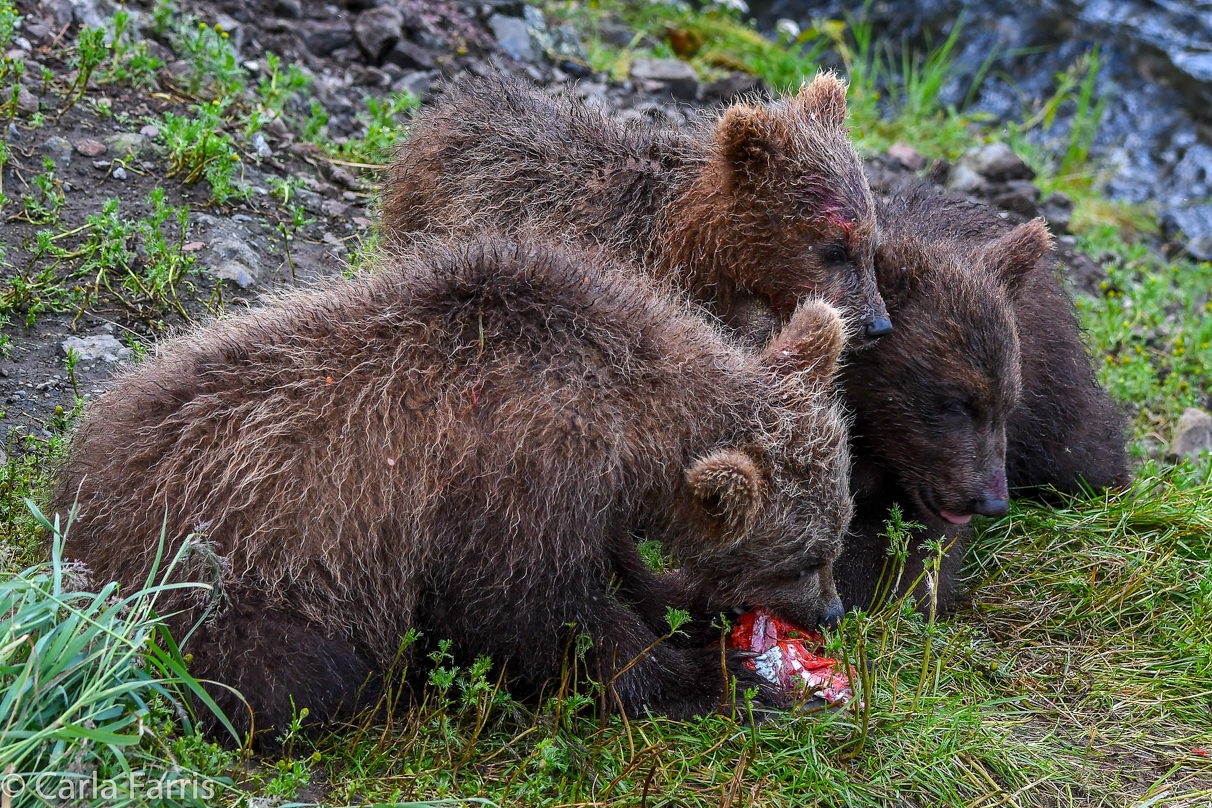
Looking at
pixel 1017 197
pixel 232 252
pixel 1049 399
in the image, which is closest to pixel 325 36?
pixel 232 252

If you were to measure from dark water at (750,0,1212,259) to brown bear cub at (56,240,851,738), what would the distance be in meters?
10.0

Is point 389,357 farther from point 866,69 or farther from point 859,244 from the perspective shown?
point 866,69

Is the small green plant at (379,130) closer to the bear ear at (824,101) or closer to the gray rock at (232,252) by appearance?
the gray rock at (232,252)

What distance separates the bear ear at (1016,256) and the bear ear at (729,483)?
7.66 ft

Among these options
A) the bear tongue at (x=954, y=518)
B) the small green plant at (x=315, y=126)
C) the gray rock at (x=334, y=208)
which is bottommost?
the gray rock at (x=334, y=208)

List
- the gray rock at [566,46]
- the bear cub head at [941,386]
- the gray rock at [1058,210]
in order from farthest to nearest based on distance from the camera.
A: 1. the gray rock at [566,46]
2. the gray rock at [1058,210]
3. the bear cub head at [941,386]

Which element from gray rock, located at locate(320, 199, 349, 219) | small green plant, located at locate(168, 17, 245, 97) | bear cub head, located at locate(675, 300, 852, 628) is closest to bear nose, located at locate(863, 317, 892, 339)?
bear cub head, located at locate(675, 300, 852, 628)

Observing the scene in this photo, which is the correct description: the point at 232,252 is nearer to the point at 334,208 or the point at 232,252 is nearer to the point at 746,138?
the point at 334,208

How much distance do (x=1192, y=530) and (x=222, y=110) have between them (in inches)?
256

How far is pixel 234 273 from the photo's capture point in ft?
21.9

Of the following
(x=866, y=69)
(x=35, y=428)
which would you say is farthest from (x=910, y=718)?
(x=866, y=69)

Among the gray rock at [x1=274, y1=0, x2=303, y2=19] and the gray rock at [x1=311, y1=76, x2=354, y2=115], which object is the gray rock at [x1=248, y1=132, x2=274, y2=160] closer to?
the gray rock at [x1=311, y1=76, x2=354, y2=115]

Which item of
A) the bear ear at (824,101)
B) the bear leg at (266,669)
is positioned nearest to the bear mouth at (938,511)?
the bear ear at (824,101)

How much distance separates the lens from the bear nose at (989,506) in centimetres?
552
